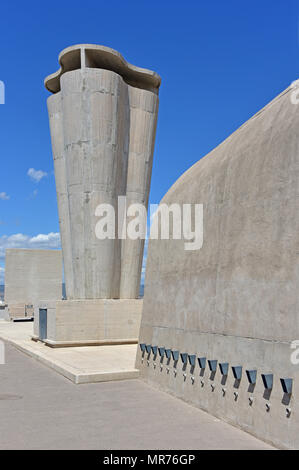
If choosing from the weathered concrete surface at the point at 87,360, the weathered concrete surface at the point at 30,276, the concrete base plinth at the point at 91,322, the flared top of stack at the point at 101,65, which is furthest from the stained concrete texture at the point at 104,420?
the weathered concrete surface at the point at 30,276

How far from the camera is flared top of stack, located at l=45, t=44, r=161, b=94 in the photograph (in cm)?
1839

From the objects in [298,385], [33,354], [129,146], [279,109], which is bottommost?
[33,354]

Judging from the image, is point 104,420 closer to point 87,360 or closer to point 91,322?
point 87,360

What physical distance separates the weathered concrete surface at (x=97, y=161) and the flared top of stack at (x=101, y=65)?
42 mm

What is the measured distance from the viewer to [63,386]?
10.4 metres

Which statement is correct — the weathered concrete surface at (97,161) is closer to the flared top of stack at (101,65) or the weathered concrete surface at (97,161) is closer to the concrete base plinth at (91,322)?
the flared top of stack at (101,65)

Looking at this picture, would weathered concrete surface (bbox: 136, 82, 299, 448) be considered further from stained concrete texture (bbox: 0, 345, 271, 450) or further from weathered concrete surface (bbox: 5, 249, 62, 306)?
weathered concrete surface (bbox: 5, 249, 62, 306)

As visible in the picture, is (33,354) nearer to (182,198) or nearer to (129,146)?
(182,198)

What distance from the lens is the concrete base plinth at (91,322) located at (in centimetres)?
1716

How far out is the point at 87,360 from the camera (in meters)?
13.6

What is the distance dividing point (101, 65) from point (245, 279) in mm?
14930

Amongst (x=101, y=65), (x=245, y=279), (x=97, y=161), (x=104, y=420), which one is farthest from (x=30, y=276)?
(x=245, y=279)

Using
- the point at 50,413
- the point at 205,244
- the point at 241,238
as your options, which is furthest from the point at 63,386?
the point at 241,238
